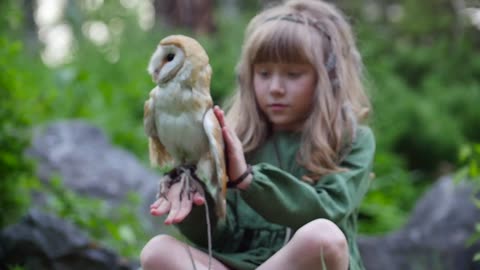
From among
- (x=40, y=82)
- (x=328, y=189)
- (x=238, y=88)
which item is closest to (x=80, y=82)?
(x=40, y=82)

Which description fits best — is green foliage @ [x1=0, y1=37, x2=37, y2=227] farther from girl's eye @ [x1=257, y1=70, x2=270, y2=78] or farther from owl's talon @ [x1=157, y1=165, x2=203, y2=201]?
owl's talon @ [x1=157, y1=165, x2=203, y2=201]

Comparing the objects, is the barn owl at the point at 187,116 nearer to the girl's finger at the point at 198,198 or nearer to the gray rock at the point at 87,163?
the girl's finger at the point at 198,198

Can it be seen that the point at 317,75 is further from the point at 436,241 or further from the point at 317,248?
the point at 436,241

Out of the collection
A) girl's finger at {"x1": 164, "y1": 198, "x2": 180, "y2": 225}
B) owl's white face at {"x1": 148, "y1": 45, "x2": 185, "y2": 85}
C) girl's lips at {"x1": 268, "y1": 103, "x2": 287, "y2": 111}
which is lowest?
girl's finger at {"x1": 164, "y1": 198, "x2": 180, "y2": 225}

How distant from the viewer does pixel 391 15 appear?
1171cm

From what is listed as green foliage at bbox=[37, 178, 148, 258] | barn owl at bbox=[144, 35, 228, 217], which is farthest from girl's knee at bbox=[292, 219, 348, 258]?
green foliage at bbox=[37, 178, 148, 258]

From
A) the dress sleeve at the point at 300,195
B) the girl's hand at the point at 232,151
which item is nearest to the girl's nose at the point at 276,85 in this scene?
the dress sleeve at the point at 300,195

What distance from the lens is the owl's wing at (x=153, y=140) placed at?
2234 millimetres

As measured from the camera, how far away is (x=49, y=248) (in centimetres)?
387

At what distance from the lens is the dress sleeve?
2418mm

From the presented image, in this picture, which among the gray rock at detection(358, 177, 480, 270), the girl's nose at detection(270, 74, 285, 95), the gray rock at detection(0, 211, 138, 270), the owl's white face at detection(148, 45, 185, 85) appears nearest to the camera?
the owl's white face at detection(148, 45, 185, 85)

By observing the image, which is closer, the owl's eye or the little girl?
the owl's eye

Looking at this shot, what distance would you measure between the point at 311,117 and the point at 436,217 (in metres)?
2.22

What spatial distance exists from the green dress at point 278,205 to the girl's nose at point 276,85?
0.77ft
